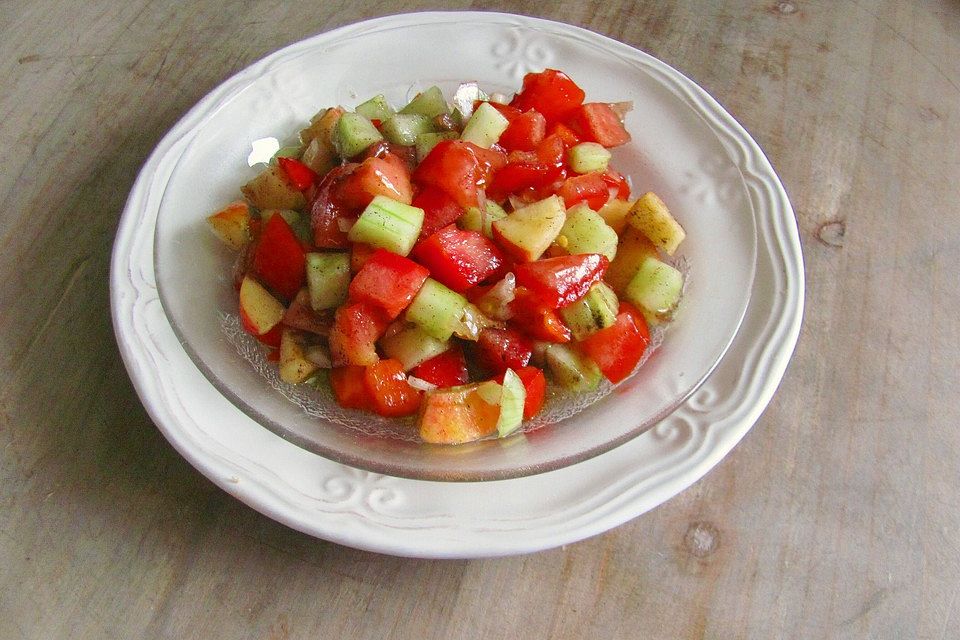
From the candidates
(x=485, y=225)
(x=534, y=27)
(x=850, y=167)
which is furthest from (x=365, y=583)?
(x=850, y=167)

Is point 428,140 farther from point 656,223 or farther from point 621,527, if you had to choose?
point 621,527

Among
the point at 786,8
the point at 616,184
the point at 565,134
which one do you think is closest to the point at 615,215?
the point at 616,184

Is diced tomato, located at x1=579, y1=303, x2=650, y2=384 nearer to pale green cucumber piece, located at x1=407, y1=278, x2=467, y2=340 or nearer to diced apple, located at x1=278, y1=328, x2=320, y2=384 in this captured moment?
pale green cucumber piece, located at x1=407, y1=278, x2=467, y2=340

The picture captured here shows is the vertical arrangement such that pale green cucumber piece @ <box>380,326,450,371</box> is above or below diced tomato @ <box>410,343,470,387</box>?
above

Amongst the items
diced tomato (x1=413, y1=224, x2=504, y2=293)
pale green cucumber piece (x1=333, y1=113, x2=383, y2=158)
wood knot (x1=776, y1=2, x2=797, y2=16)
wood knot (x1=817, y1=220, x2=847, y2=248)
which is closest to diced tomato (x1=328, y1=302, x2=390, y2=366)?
diced tomato (x1=413, y1=224, x2=504, y2=293)

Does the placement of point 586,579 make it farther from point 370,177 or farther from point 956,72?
point 956,72

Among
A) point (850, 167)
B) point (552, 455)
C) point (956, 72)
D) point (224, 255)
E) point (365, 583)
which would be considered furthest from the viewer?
point (956, 72)
